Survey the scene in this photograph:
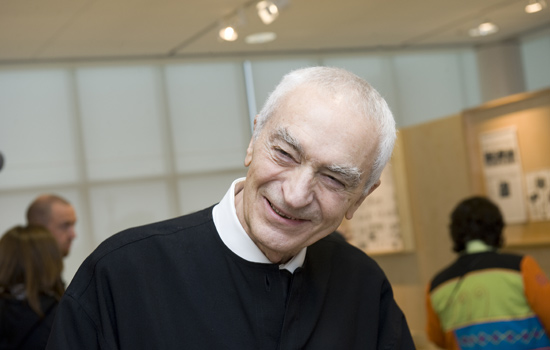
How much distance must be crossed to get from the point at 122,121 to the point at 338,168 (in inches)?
260

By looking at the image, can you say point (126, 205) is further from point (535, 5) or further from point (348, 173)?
point (348, 173)

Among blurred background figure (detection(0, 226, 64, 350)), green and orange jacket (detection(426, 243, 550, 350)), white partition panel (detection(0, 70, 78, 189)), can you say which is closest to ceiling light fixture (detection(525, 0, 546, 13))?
green and orange jacket (detection(426, 243, 550, 350))

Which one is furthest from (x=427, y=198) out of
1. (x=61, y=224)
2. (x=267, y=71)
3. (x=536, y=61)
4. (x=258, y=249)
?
(x=258, y=249)

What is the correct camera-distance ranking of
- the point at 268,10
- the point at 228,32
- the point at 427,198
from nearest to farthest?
the point at 268,10
the point at 228,32
the point at 427,198

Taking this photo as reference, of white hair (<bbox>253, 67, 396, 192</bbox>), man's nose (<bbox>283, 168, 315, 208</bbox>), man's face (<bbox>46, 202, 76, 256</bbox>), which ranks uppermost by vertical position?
white hair (<bbox>253, 67, 396, 192</bbox>)

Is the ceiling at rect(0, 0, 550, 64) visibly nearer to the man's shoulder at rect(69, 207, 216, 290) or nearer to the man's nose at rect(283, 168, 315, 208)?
the man's shoulder at rect(69, 207, 216, 290)

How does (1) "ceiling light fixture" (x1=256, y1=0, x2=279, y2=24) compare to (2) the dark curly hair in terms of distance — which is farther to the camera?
(1) "ceiling light fixture" (x1=256, y1=0, x2=279, y2=24)

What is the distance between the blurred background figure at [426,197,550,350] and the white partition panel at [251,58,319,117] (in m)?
4.53

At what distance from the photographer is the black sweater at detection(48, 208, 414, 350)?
158 centimetres

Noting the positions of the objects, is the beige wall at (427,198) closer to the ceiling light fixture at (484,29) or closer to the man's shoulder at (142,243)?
the ceiling light fixture at (484,29)

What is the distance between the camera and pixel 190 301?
1647 mm

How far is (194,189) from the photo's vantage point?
8266 millimetres

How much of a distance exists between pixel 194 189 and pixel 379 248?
2.08 metres

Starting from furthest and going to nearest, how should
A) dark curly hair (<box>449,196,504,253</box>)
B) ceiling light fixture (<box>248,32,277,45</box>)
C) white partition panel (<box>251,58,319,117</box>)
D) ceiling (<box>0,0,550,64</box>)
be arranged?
white partition panel (<box>251,58,319,117</box>) → ceiling light fixture (<box>248,32,277,45</box>) → ceiling (<box>0,0,550,64</box>) → dark curly hair (<box>449,196,504,253</box>)
